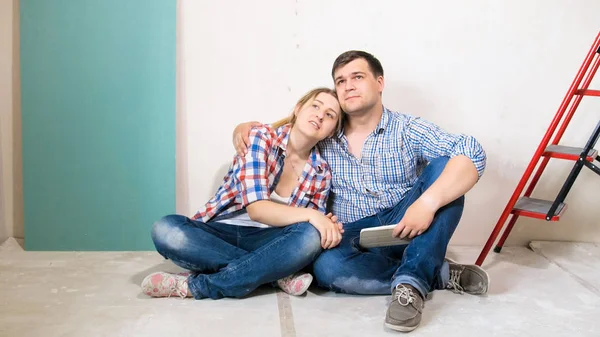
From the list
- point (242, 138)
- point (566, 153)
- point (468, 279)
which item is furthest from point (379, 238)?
point (566, 153)

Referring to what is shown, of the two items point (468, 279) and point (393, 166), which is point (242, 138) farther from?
point (468, 279)

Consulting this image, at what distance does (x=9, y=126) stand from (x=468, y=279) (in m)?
2.01

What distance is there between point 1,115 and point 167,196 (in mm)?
803

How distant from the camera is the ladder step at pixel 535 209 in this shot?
2.37 metres

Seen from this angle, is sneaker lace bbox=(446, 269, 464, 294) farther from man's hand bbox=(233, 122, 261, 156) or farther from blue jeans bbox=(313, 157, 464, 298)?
man's hand bbox=(233, 122, 261, 156)

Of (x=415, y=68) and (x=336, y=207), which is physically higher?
(x=415, y=68)

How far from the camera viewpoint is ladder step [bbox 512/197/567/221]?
2.37 metres

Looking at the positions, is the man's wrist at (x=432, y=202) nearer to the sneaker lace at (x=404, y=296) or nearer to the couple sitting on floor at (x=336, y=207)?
the couple sitting on floor at (x=336, y=207)

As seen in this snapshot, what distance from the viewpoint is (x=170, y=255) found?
2084 mm

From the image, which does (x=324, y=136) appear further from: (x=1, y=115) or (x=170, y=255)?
(x=1, y=115)

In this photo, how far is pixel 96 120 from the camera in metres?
2.55

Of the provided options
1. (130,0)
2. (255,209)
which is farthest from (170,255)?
(130,0)

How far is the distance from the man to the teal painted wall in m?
0.58

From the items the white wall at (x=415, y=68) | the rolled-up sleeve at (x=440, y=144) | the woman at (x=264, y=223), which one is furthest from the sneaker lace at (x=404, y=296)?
the white wall at (x=415, y=68)
